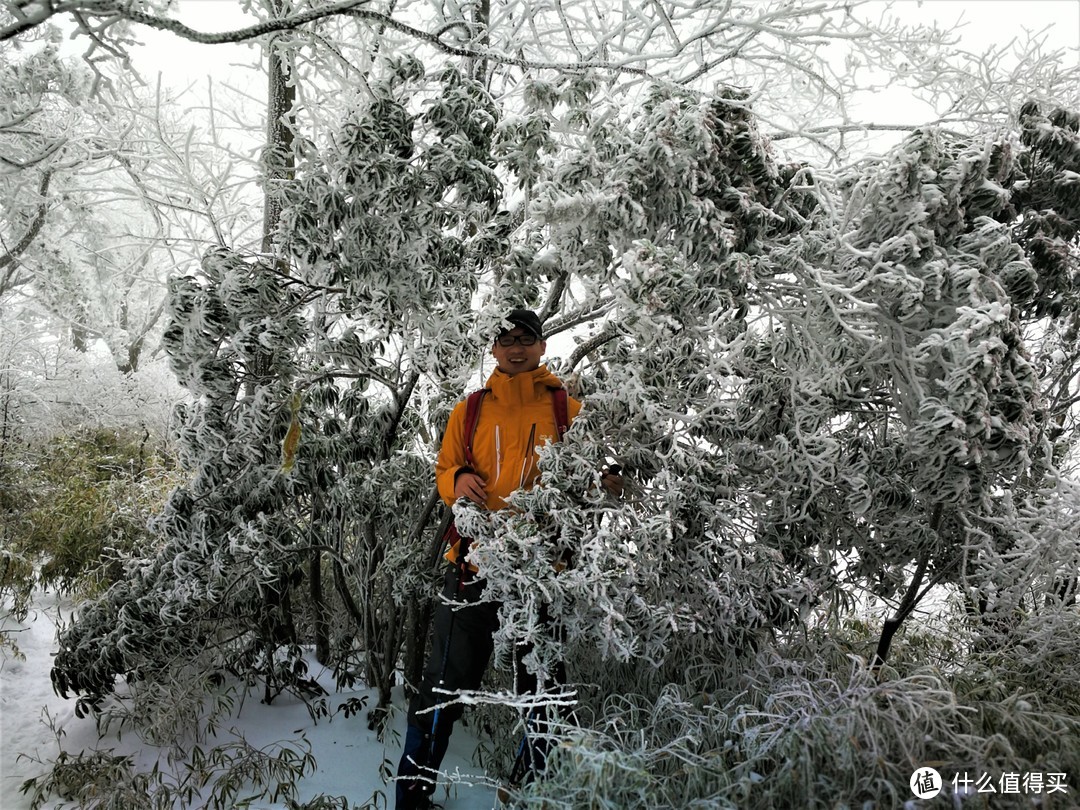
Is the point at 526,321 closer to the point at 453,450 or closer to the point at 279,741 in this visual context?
the point at 453,450

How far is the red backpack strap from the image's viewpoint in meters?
2.70

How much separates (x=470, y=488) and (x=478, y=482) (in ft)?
0.15

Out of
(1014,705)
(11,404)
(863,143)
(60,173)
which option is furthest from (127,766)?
(60,173)

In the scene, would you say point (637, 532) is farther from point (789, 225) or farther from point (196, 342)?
point (196, 342)

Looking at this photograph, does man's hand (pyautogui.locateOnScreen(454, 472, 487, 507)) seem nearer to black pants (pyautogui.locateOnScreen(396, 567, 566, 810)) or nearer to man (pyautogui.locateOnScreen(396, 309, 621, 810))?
man (pyautogui.locateOnScreen(396, 309, 621, 810))

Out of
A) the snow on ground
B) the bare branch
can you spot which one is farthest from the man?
the bare branch

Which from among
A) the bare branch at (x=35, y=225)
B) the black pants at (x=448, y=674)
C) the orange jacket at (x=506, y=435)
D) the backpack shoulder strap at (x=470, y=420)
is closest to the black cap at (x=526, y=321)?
the orange jacket at (x=506, y=435)

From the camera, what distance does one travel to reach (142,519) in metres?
4.76

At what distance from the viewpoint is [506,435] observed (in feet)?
8.87

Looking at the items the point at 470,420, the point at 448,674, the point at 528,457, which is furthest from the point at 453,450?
the point at 448,674

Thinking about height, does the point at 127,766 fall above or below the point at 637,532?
below

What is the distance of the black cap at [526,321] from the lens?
256 cm

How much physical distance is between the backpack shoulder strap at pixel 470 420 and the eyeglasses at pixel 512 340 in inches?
9.3

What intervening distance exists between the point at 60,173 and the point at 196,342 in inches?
283
